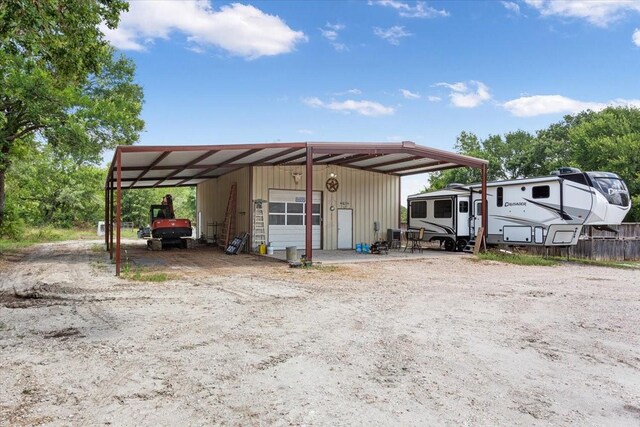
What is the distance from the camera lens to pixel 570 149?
104ft

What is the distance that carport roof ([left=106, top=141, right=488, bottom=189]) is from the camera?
1173 centimetres

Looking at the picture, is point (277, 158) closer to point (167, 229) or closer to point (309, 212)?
point (309, 212)

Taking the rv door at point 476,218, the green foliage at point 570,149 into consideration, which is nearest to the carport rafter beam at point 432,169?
the rv door at point 476,218

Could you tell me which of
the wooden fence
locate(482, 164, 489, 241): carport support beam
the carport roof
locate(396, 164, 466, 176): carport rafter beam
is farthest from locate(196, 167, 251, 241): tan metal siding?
the wooden fence

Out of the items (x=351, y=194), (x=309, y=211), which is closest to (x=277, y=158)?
(x=309, y=211)

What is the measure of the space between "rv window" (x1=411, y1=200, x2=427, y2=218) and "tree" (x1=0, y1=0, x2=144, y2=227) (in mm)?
11855

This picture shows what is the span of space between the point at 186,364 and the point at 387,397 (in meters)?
1.88

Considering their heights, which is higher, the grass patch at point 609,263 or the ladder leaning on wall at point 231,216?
the ladder leaning on wall at point 231,216

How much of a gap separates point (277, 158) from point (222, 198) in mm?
5941

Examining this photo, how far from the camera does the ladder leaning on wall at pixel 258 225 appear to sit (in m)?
15.6

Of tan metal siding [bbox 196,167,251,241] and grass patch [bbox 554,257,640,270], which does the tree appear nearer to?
tan metal siding [bbox 196,167,251,241]

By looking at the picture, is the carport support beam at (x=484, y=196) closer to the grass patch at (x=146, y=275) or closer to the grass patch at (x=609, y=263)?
the grass patch at (x=609, y=263)

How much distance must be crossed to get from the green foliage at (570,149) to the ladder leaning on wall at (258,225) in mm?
18665

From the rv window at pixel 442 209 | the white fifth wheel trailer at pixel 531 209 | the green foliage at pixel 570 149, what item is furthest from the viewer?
the green foliage at pixel 570 149
